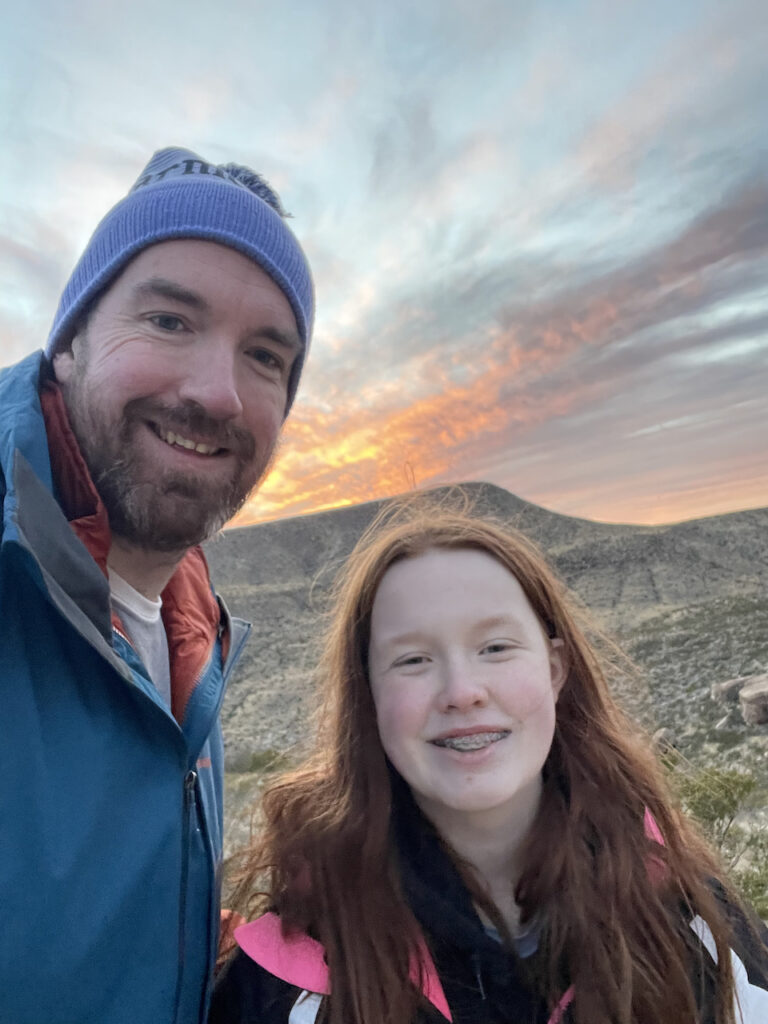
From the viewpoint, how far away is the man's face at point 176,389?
198cm

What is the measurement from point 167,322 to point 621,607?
28.2 m

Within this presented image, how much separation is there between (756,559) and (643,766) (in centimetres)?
4067

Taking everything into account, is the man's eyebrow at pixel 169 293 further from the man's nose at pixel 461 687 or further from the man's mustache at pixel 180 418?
the man's nose at pixel 461 687

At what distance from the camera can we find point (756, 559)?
122ft

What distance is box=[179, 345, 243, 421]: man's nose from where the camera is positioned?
6.75 ft

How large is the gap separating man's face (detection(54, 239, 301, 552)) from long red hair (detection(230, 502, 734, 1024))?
0.59 m

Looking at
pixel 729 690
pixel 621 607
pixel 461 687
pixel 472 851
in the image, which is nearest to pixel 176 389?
pixel 461 687

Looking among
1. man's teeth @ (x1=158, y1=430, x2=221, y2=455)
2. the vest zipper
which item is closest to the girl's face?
the vest zipper

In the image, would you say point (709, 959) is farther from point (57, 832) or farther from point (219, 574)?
point (219, 574)

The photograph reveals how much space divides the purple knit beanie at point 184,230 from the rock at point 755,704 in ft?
31.3

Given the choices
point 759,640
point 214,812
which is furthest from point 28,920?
point 759,640

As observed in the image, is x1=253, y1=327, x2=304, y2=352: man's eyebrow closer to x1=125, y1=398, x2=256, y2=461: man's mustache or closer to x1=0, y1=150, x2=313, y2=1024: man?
x1=0, y1=150, x2=313, y2=1024: man

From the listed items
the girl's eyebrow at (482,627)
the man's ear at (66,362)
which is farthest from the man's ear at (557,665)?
the man's ear at (66,362)

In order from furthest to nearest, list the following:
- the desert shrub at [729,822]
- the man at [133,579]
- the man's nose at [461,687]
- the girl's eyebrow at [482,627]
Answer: the desert shrub at [729,822] → the girl's eyebrow at [482,627] → the man's nose at [461,687] → the man at [133,579]
